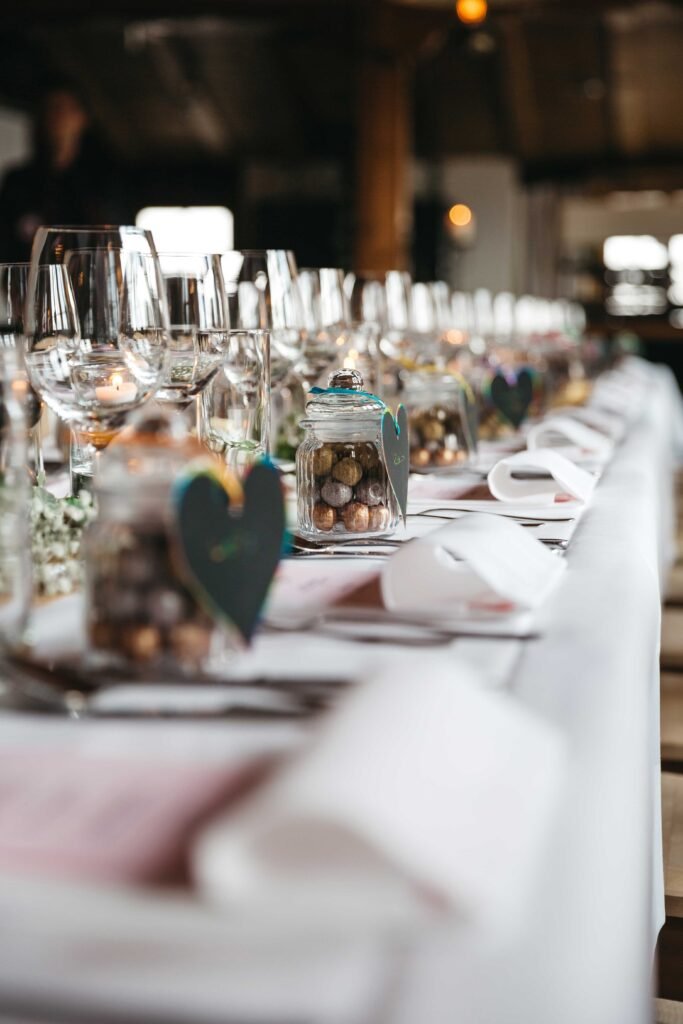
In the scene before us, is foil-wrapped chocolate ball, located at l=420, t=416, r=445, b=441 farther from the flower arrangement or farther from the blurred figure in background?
the blurred figure in background

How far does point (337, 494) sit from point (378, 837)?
746 mm

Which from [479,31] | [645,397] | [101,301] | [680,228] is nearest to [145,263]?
[101,301]

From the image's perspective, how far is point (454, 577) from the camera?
2.81ft

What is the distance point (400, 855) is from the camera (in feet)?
1.39

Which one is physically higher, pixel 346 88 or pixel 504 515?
pixel 346 88

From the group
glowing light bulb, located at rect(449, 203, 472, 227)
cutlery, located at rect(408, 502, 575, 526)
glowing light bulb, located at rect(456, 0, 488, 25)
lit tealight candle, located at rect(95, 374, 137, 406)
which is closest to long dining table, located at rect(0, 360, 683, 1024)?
lit tealight candle, located at rect(95, 374, 137, 406)

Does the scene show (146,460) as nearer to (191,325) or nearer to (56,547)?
(56,547)

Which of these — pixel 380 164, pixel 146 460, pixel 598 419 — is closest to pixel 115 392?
pixel 146 460

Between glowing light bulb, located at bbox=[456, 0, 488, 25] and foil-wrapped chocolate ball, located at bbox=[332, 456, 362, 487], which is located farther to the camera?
glowing light bulb, located at bbox=[456, 0, 488, 25]

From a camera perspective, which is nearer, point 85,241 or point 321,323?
point 85,241

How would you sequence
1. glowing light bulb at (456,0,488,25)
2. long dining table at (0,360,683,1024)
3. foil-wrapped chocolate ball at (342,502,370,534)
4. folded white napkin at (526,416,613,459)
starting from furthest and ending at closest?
glowing light bulb at (456,0,488,25) < folded white napkin at (526,416,613,459) < foil-wrapped chocolate ball at (342,502,370,534) < long dining table at (0,360,683,1024)

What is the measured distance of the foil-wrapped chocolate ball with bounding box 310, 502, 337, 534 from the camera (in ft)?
3.80

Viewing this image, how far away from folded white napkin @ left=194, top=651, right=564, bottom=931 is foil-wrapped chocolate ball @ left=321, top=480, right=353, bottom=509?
0.66 metres

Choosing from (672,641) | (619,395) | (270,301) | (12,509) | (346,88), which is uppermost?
(346,88)
